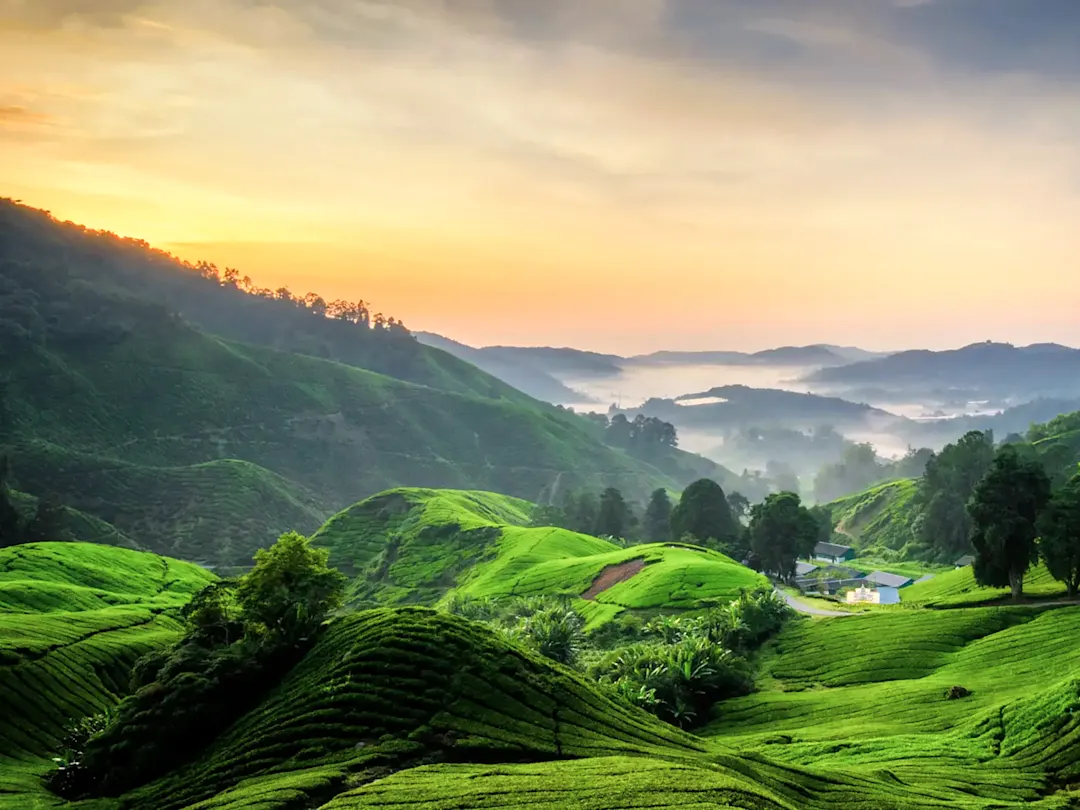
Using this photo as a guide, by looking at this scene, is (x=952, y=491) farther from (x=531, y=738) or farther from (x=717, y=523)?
(x=531, y=738)

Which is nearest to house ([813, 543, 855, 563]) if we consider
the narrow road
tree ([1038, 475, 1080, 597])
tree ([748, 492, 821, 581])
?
tree ([748, 492, 821, 581])

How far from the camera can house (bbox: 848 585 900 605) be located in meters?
98.3

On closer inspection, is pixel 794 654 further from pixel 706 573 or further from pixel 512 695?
pixel 512 695

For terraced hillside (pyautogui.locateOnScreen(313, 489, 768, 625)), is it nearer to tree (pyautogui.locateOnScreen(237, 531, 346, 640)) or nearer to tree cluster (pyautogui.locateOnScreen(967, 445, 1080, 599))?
tree cluster (pyautogui.locateOnScreen(967, 445, 1080, 599))

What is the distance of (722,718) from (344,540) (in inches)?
4652

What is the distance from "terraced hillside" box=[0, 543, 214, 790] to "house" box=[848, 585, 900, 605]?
79.0 m

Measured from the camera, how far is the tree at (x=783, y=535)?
4277 inches

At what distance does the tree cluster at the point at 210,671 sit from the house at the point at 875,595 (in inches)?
2969

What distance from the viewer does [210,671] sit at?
127ft

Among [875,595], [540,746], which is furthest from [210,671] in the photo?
[875,595]

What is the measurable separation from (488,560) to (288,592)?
284ft

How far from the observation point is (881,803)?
29922 mm

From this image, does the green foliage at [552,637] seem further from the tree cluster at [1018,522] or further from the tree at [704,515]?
the tree at [704,515]

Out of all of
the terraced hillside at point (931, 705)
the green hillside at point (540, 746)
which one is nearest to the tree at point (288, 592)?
A: the green hillside at point (540, 746)
